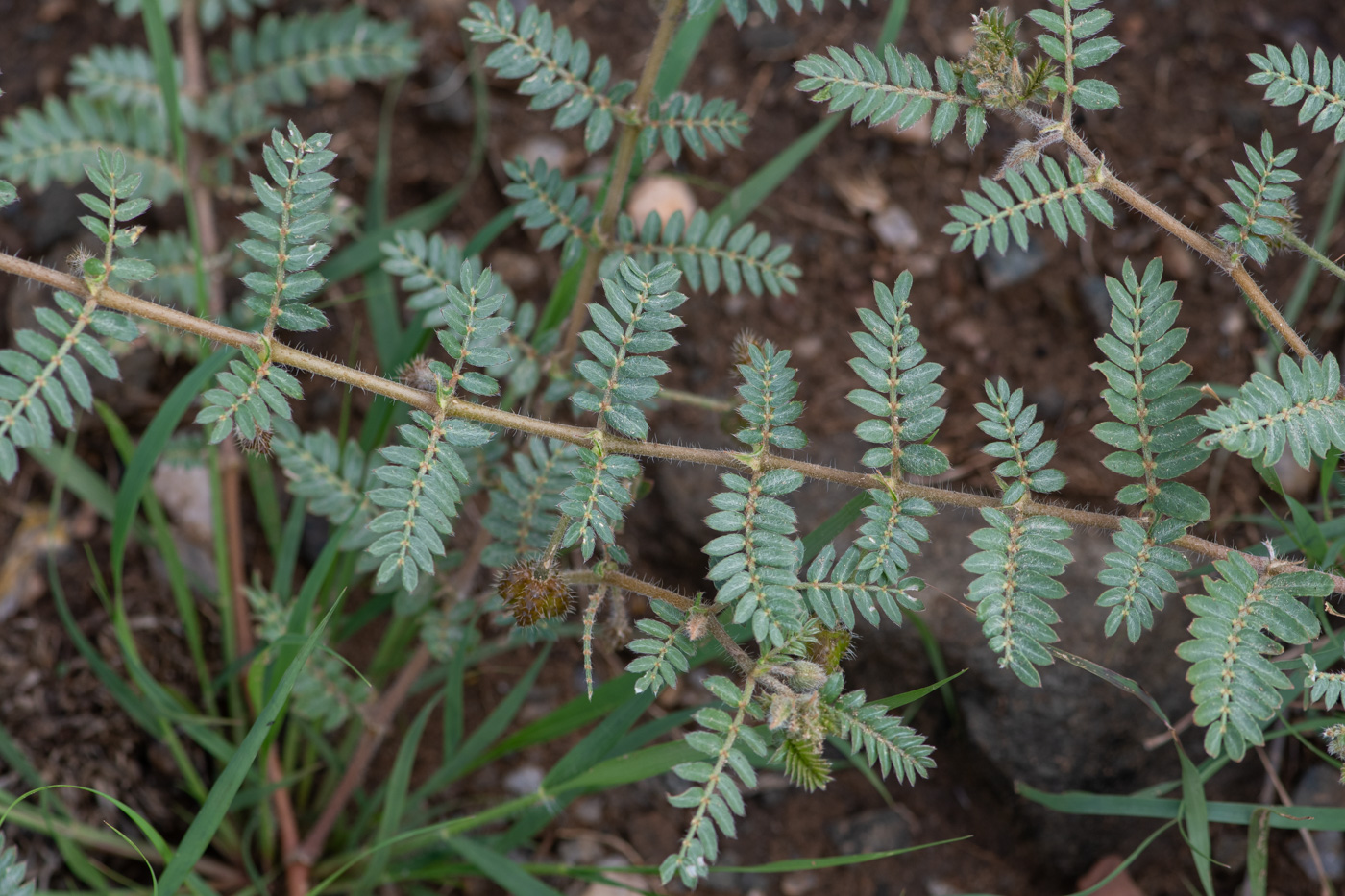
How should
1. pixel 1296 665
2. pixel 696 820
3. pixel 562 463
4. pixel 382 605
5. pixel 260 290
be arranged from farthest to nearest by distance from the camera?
pixel 382 605, pixel 562 463, pixel 1296 665, pixel 260 290, pixel 696 820

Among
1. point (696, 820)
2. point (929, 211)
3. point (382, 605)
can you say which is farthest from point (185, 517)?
point (929, 211)

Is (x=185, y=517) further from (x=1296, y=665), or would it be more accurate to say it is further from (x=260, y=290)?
(x=1296, y=665)

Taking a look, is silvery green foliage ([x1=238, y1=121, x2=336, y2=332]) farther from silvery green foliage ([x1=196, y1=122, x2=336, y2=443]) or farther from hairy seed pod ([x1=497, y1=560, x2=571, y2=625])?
hairy seed pod ([x1=497, y1=560, x2=571, y2=625])

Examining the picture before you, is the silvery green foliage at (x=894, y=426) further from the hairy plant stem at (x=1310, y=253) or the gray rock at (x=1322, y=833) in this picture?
the gray rock at (x=1322, y=833)

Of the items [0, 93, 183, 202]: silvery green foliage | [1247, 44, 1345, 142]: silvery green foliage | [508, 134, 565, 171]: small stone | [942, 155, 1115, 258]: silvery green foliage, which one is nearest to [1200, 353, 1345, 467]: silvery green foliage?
[942, 155, 1115, 258]: silvery green foliage

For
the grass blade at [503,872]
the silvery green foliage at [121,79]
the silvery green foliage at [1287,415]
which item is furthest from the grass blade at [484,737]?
the silvery green foliage at [121,79]

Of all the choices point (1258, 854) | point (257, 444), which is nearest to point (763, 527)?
point (257, 444)
